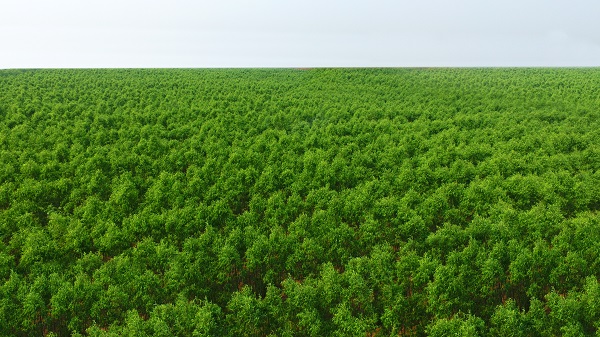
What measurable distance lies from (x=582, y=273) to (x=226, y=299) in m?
22.2

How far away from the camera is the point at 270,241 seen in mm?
24828

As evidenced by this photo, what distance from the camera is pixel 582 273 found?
22.1 metres

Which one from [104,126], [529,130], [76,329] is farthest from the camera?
[104,126]

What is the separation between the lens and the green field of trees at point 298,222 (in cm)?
2044

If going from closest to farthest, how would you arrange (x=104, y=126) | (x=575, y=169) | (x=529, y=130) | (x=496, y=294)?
→ (x=496, y=294) → (x=575, y=169) → (x=529, y=130) → (x=104, y=126)

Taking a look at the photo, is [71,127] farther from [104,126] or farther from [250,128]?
[250,128]

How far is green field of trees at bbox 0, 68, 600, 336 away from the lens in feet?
67.1

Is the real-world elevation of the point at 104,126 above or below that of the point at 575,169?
above

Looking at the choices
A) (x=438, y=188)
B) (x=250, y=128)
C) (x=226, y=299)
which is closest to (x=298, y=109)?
(x=250, y=128)

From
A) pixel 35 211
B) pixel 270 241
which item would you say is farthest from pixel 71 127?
pixel 270 241

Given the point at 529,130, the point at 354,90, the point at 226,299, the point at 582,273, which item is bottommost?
the point at 226,299

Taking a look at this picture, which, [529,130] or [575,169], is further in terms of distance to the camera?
[529,130]

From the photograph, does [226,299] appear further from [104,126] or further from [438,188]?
[104,126]

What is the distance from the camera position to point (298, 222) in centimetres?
2695
